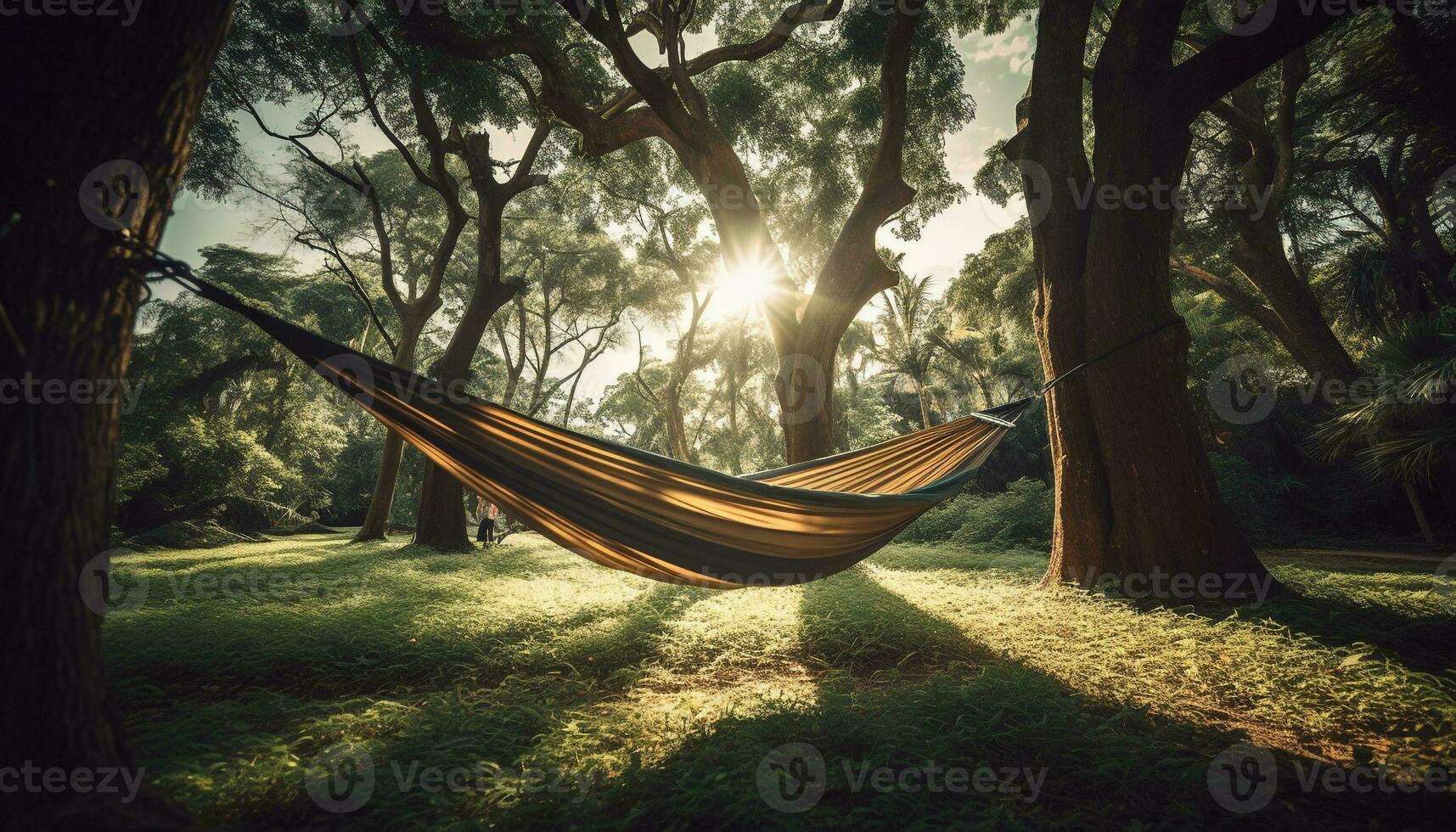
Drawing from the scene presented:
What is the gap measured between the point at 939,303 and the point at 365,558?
41.9 ft

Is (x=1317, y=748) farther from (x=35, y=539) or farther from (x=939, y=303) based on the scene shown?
(x=939, y=303)

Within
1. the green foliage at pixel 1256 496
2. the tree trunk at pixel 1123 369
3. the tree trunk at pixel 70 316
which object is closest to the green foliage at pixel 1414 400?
the tree trunk at pixel 1123 369

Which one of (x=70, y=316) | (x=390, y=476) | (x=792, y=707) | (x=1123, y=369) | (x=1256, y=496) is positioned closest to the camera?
(x=70, y=316)


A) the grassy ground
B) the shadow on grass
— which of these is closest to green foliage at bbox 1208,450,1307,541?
the grassy ground

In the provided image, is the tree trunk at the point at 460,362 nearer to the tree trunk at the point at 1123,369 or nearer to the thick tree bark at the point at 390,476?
the thick tree bark at the point at 390,476

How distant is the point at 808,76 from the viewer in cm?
613

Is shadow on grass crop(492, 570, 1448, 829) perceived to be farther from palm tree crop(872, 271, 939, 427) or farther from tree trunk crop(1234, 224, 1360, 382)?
palm tree crop(872, 271, 939, 427)

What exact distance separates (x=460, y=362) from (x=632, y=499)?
4.98 metres

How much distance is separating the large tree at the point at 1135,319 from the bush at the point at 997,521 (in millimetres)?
3270

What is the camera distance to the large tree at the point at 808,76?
3.99 meters

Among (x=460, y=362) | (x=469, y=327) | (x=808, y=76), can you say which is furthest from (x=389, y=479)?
(x=808, y=76)

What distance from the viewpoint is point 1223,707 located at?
1660mm

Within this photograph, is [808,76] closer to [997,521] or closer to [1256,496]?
[997,521]

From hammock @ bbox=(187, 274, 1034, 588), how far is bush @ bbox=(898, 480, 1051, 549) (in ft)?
14.0
